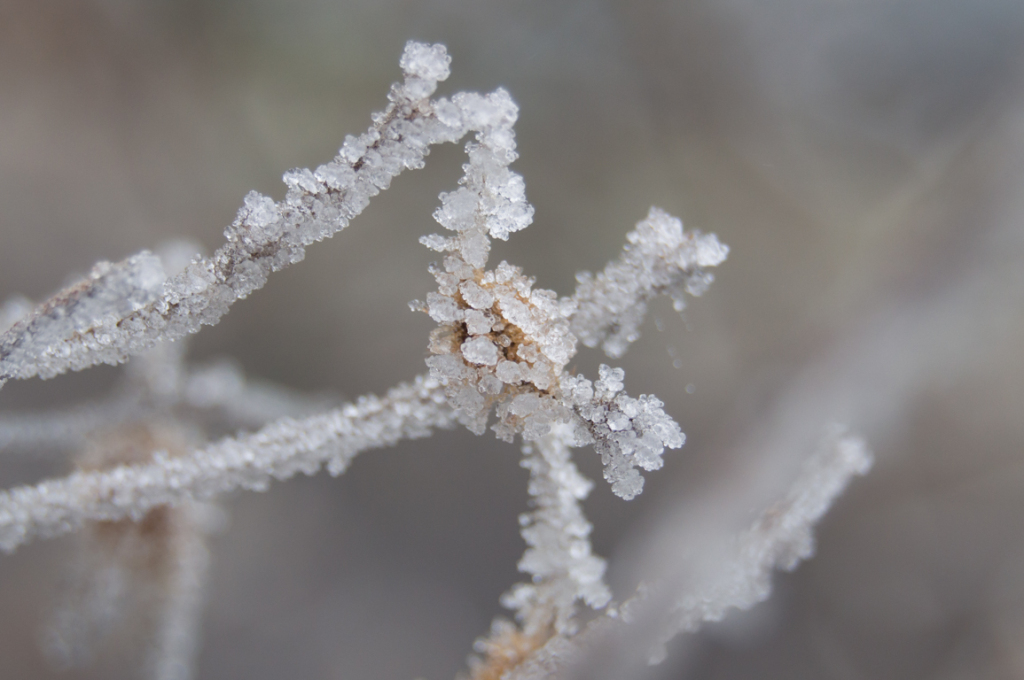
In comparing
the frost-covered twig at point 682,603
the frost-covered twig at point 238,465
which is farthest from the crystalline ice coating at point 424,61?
the frost-covered twig at point 682,603

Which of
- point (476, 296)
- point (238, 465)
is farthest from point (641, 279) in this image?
point (238, 465)

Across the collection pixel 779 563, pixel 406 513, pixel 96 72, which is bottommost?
pixel 779 563

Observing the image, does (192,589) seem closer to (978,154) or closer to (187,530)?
(187,530)

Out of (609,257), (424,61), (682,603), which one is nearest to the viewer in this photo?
(424,61)

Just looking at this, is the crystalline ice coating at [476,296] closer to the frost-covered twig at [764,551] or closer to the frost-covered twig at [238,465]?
the frost-covered twig at [238,465]

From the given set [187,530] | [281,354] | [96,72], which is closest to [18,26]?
[96,72]

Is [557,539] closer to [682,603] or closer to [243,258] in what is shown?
[682,603]
